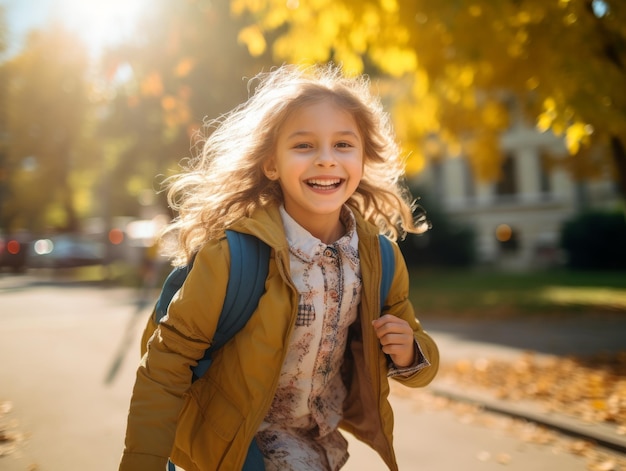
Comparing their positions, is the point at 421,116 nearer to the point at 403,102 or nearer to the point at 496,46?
the point at 403,102

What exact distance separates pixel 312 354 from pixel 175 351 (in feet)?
1.80

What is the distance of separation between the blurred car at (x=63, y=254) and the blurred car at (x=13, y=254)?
0.63 m

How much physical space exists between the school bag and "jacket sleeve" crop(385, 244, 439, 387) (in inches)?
23.7

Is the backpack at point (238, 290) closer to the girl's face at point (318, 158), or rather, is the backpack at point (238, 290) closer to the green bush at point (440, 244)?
the girl's face at point (318, 158)

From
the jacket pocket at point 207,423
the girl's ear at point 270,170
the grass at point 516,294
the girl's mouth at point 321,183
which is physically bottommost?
the grass at point 516,294

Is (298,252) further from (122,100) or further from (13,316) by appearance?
(122,100)

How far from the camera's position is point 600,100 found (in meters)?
5.57

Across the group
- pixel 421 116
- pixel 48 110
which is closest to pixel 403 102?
pixel 421 116

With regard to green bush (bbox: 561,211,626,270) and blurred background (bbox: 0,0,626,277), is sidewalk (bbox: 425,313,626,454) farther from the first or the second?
green bush (bbox: 561,211,626,270)

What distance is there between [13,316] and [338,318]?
1159 cm

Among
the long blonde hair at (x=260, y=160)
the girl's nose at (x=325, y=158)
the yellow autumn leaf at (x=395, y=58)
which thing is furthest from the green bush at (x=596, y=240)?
the girl's nose at (x=325, y=158)

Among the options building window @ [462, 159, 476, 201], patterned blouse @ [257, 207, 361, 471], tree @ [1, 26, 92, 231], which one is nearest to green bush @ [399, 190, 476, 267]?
building window @ [462, 159, 476, 201]

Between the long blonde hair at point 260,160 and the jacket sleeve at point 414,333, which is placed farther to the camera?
the long blonde hair at point 260,160

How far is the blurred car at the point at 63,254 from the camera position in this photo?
92.5 feet
